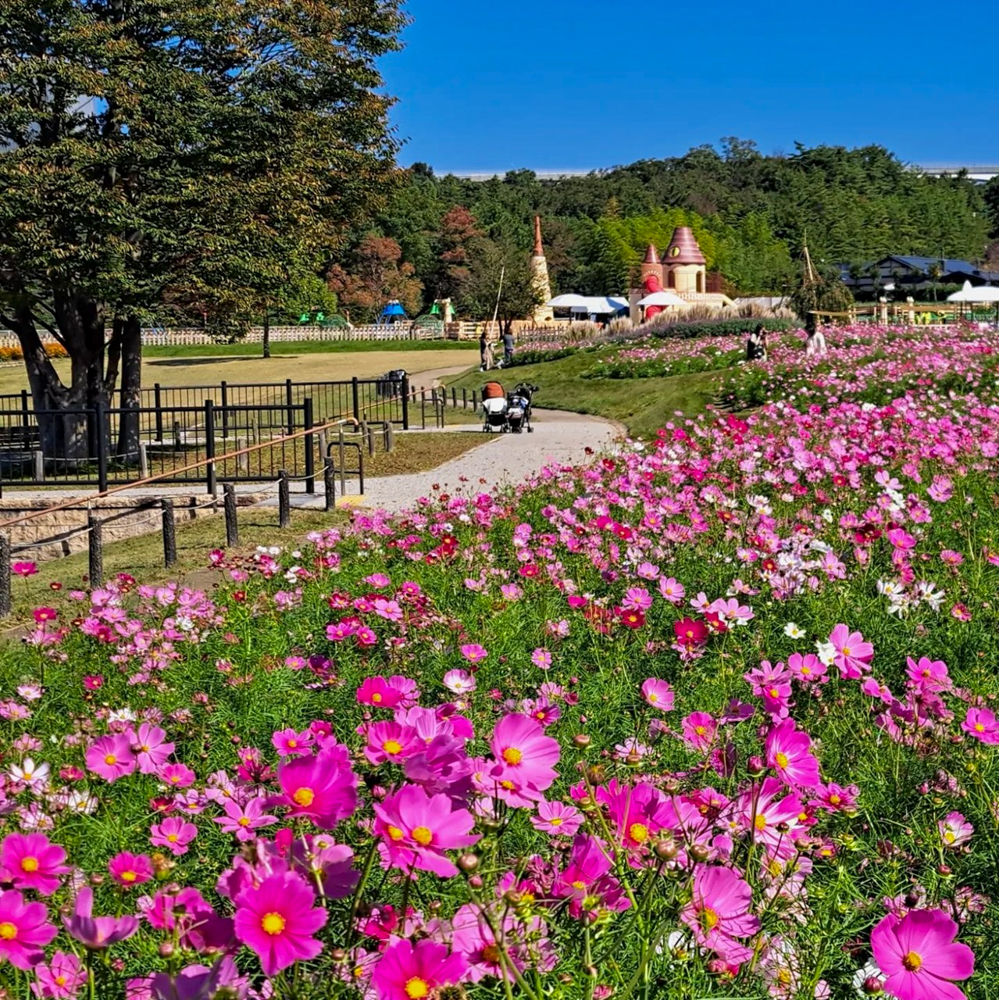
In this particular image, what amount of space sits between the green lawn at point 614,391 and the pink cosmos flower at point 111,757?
1561 cm

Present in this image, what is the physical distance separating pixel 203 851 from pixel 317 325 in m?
67.9

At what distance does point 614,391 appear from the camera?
86.9ft

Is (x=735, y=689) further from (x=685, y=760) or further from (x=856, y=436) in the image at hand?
(x=856, y=436)

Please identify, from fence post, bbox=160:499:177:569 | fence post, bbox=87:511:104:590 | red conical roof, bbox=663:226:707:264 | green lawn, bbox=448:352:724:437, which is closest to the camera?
fence post, bbox=87:511:104:590

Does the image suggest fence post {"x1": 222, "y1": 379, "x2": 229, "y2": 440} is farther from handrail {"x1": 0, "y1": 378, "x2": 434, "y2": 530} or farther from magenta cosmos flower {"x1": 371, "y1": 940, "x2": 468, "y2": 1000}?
magenta cosmos flower {"x1": 371, "y1": 940, "x2": 468, "y2": 1000}

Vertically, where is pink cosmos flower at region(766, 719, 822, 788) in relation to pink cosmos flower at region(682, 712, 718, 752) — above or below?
above

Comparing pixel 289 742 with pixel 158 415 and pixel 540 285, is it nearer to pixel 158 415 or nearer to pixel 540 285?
pixel 158 415

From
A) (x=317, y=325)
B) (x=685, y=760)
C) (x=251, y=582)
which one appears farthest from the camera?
(x=317, y=325)

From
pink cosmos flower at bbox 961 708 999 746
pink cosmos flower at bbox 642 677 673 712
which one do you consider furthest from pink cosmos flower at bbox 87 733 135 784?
pink cosmos flower at bbox 961 708 999 746

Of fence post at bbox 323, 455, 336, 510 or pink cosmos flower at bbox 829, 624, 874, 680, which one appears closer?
pink cosmos flower at bbox 829, 624, 874, 680

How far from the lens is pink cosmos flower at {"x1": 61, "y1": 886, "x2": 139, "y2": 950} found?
1042mm

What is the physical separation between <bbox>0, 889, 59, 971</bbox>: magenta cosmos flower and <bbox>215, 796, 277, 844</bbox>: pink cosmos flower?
30 cm

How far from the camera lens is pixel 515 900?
1.18 metres

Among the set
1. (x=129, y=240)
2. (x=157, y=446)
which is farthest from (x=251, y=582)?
(x=157, y=446)
